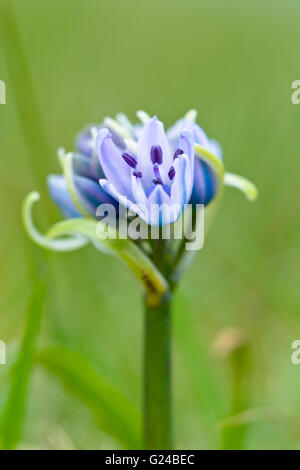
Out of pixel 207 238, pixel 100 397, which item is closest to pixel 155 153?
pixel 100 397

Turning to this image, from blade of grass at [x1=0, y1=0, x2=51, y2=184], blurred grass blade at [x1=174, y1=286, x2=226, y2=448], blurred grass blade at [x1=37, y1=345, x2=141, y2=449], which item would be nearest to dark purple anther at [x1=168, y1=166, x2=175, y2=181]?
blurred grass blade at [x1=37, y1=345, x2=141, y2=449]

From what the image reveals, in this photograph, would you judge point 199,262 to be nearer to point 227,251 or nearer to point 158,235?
point 227,251

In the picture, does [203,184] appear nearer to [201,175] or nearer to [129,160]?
[201,175]

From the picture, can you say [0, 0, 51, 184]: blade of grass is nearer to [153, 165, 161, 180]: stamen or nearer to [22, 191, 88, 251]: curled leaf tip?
[22, 191, 88, 251]: curled leaf tip

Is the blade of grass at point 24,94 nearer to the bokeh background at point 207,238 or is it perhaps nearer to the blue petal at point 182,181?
the bokeh background at point 207,238

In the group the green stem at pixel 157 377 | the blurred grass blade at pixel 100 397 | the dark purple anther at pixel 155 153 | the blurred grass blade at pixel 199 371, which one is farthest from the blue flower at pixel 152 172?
the blurred grass blade at pixel 199 371

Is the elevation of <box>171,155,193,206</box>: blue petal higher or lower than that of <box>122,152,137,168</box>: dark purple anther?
lower
